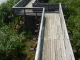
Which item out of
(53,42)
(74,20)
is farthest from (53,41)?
(74,20)

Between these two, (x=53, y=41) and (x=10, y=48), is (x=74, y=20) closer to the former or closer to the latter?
(x=53, y=41)

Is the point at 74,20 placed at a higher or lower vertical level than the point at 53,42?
lower

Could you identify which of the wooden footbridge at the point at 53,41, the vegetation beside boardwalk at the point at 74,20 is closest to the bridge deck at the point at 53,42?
the wooden footbridge at the point at 53,41

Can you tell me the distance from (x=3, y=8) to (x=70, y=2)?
900cm

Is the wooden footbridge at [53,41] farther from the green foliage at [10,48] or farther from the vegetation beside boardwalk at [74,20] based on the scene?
the green foliage at [10,48]

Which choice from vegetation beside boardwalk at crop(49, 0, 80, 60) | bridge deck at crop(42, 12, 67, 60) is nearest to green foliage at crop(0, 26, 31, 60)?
bridge deck at crop(42, 12, 67, 60)

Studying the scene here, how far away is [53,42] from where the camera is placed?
284 inches

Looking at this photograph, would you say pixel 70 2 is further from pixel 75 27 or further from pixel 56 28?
pixel 56 28

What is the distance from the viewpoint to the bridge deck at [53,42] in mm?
6098

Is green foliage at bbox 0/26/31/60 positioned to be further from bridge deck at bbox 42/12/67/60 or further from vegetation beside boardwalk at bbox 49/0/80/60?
vegetation beside boardwalk at bbox 49/0/80/60

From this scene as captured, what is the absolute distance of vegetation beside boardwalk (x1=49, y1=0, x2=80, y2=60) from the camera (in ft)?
32.9

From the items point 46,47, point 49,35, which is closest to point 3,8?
point 49,35

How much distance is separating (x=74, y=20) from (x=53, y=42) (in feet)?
19.9

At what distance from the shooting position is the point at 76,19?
12.3 m
